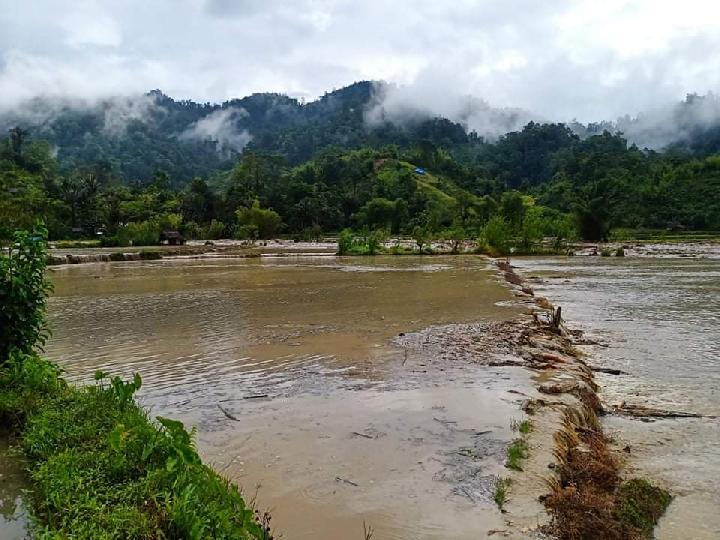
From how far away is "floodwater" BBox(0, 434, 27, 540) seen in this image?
4559 mm

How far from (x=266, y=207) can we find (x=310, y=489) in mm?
82789

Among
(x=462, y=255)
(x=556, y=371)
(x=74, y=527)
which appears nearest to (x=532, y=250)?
(x=462, y=255)

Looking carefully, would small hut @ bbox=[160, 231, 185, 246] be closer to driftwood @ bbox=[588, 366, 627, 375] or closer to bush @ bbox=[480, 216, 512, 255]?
bush @ bbox=[480, 216, 512, 255]

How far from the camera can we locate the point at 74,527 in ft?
12.9

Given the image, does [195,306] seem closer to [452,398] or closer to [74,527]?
[452,398]

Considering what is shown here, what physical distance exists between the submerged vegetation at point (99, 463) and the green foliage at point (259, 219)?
7021cm

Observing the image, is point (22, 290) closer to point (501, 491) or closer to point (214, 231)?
point (501, 491)

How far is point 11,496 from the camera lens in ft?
16.7

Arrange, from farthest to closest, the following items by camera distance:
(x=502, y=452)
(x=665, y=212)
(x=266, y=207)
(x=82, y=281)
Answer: (x=266, y=207), (x=665, y=212), (x=82, y=281), (x=502, y=452)

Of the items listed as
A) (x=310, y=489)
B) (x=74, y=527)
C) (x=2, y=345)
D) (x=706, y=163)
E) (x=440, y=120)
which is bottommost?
(x=310, y=489)

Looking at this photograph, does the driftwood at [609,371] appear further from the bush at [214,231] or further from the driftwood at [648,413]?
the bush at [214,231]

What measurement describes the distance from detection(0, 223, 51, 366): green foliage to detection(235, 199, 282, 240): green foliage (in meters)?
69.5

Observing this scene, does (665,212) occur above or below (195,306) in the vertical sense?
above

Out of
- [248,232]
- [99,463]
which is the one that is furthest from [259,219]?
[99,463]
